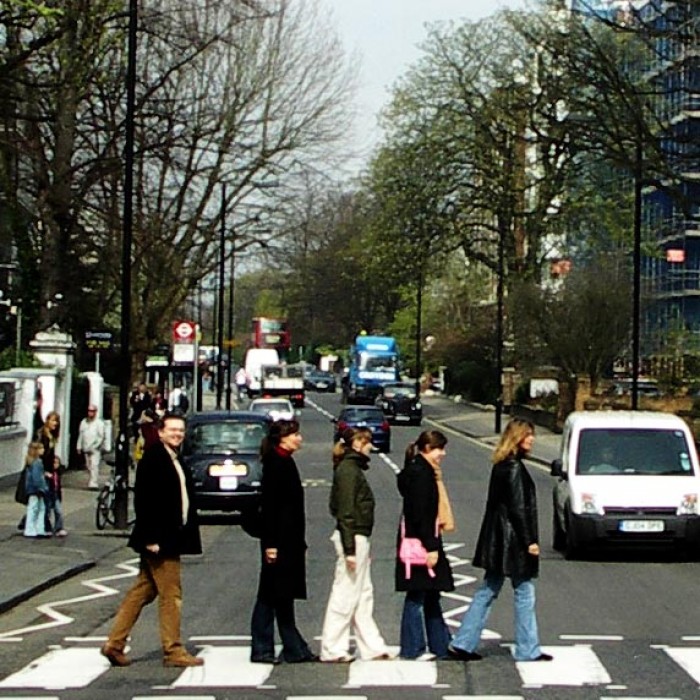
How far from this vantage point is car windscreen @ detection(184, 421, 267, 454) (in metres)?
27.5

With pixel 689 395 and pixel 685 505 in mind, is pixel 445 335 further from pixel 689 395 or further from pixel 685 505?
pixel 685 505

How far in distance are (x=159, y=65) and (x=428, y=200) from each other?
2569 cm

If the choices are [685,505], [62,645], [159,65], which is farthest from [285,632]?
[159,65]

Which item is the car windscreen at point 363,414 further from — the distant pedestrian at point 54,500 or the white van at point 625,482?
the white van at point 625,482

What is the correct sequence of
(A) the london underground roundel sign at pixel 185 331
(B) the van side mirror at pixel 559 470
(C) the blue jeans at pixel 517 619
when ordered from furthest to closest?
(A) the london underground roundel sign at pixel 185 331 < (B) the van side mirror at pixel 559 470 < (C) the blue jeans at pixel 517 619

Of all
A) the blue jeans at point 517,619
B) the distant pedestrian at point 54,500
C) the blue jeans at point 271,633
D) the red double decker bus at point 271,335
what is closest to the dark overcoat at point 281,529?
the blue jeans at point 271,633

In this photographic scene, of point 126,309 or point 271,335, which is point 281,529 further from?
point 271,335

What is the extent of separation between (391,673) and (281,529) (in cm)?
128

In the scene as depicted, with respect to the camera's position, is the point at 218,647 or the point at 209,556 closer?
the point at 218,647

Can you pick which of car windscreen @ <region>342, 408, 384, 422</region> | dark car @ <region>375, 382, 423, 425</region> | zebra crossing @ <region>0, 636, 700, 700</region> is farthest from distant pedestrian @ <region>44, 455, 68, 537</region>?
dark car @ <region>375, 382, 423, 425</region>

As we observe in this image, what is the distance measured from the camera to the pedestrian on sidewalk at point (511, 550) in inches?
484

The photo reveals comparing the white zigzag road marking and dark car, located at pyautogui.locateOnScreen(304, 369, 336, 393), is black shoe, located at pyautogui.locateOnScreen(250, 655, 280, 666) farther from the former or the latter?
dark car, located at pyautogui.locateOnScreen(304, 369, 336, 393)

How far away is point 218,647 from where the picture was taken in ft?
44.1

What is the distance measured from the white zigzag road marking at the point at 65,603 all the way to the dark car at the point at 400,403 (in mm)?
51329
